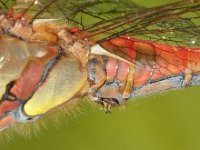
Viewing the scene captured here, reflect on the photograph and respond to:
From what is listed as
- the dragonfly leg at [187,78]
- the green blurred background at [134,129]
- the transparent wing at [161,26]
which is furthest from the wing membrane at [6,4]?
the green blurred background at [134,129]

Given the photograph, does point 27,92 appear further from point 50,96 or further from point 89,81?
point 89,81

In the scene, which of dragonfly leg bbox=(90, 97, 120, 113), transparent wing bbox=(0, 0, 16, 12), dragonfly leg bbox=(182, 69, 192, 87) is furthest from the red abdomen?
transparent wing bbox=(0, 0, 16, 12)

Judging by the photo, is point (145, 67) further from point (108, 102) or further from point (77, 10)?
point (77, 10)

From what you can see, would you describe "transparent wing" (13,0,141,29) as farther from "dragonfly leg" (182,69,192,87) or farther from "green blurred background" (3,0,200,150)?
"green blurred background" (3,0,200,150)

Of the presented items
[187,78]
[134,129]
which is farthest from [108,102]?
[134,129]

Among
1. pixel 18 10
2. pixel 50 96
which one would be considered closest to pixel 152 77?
pixel 50 96

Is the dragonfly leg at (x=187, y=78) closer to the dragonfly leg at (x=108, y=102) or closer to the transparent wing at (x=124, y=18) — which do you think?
the transparent wing at (x=124, y=18)
